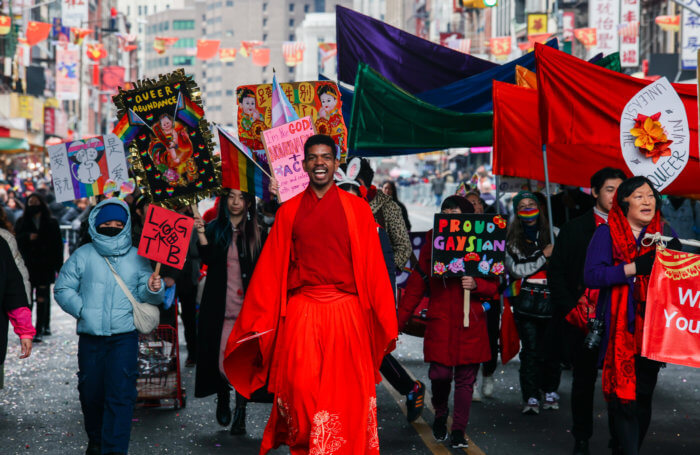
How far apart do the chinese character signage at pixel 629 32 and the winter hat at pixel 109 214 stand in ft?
92.4

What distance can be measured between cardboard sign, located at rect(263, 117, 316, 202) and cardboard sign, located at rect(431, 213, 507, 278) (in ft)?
3.54

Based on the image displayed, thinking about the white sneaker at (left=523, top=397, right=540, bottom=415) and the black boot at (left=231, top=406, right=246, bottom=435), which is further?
the white sneaker at (left=523, top=397, right=540, bottom=415)

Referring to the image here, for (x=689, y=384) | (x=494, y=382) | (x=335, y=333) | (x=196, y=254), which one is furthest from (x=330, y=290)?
(x=689, y=384)

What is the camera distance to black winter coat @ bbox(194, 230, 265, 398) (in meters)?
7.70

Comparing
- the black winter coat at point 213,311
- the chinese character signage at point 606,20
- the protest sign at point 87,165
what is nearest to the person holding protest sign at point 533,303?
the black winter coat at point 213,311

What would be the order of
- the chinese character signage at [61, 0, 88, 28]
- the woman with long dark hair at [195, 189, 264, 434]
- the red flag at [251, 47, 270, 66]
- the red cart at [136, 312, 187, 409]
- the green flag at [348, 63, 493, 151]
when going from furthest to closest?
1. the chinese character signage at [61, 0, 88, 28]
2. the red flag at [251, 47, 270, 66]
3. the green flag at [348, 63, 493, 151]
4. the red cart at [136, 312, 187, 409]
5. the woman with long dark hair at [195, 189, 264, 434]

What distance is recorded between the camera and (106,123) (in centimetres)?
9500

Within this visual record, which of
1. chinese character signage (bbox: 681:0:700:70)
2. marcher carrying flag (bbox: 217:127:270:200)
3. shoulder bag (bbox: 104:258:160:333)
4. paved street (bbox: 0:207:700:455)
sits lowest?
paved street (bbox: 0:207:700:455)

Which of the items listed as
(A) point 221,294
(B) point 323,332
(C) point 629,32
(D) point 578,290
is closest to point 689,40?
(C) point 629,32

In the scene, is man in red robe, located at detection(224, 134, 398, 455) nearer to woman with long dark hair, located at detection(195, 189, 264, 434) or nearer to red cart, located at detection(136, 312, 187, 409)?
woman with long dark hair, located at detection(195, 189, 264, 434)

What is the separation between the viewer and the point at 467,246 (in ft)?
25.3

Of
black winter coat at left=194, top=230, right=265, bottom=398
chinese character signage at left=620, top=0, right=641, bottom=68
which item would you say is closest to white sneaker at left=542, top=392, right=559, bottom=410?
black winter coat at left=194, top=230, right=265, bottom=398

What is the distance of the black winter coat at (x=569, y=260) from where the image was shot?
6.91 meters

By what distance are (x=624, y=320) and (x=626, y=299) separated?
12 cm
